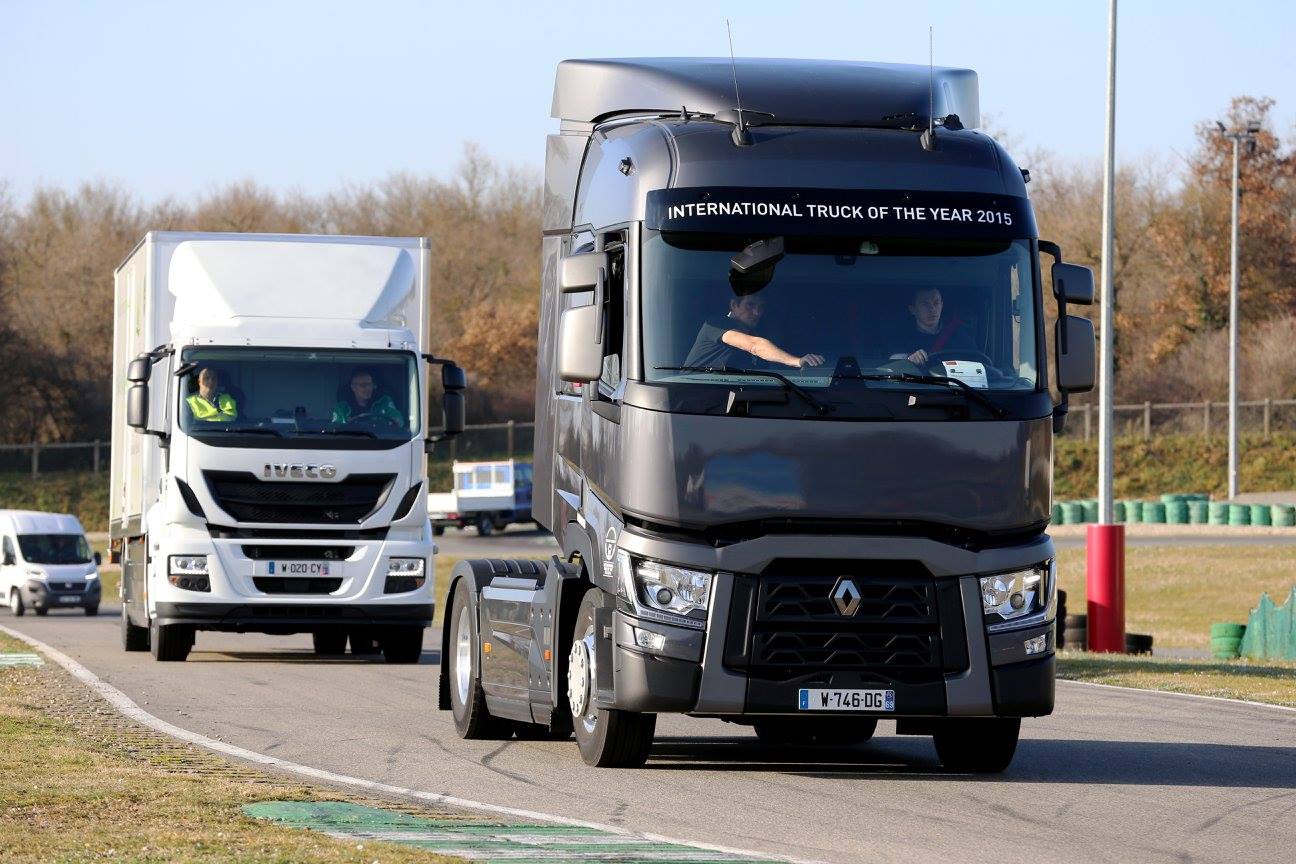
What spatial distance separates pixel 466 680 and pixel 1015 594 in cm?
435

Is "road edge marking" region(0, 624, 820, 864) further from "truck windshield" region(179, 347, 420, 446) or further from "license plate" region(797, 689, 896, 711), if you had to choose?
"truck windshield" region(179, 347, 420, 446)

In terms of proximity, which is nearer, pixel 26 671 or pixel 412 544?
pixel 26 671

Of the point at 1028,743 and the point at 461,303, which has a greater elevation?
the point at 461,303

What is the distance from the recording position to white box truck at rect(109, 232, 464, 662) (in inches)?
791

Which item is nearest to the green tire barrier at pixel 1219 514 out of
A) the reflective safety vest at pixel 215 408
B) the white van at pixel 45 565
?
the white van at pixel 45 565

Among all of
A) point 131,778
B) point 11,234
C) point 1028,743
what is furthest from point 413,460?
point 11,234

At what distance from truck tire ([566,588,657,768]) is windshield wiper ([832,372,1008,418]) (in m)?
1.80

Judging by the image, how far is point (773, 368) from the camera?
10586 millimetres

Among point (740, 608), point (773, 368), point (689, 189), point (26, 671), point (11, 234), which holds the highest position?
Result: point (11, 234)

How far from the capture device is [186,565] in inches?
792

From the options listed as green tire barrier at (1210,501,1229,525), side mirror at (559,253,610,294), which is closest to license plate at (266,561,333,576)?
side mirror at (559,253,610,294)

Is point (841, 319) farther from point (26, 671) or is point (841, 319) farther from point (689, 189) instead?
point (26, 671)

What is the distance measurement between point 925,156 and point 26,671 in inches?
459

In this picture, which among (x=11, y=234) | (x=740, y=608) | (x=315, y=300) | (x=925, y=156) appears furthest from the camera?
(x=11, y=234)
